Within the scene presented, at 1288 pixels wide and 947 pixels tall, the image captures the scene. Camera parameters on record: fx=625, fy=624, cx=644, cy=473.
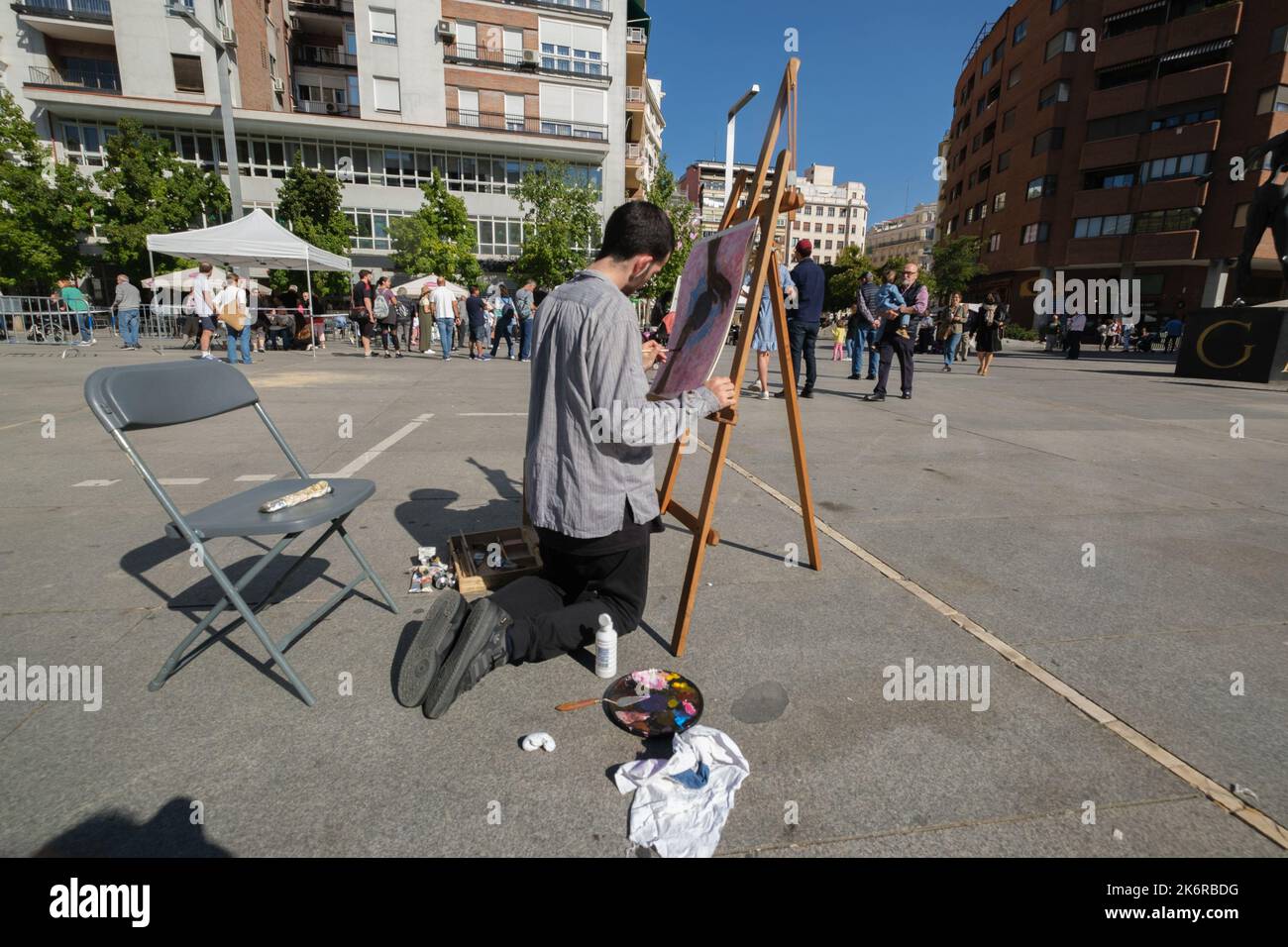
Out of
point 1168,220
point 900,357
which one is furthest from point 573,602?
point 1168,220

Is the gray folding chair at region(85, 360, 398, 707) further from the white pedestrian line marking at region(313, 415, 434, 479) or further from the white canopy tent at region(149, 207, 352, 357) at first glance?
the white canopy tent at region(149, 207, 352, 357)

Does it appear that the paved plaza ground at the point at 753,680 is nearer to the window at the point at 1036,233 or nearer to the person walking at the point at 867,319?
the person walking at the point at 867,319

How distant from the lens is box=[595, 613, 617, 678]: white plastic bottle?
2.41 meters

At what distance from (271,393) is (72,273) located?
30.0 metres

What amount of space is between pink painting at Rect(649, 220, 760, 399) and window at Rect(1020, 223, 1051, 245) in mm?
49928

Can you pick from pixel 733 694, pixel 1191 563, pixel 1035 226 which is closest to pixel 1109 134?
pixel 1035 226

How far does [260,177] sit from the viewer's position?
3472cm

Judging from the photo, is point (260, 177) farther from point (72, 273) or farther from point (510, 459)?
point (510, 459)

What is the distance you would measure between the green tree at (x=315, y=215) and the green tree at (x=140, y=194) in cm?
342

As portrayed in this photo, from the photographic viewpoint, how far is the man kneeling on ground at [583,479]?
2.24 meters

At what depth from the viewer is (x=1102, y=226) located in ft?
131

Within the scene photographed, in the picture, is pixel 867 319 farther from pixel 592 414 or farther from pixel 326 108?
pixel 326 108

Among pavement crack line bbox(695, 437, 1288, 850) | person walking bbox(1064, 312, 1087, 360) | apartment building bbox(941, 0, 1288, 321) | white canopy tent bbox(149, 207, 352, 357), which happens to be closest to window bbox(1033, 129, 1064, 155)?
apartment building bbox(941, 0, 1288, 321)
